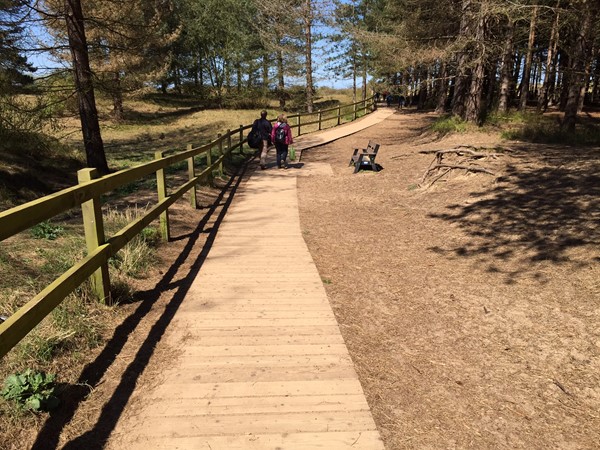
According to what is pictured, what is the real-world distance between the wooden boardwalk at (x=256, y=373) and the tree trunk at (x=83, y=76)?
8.07 m

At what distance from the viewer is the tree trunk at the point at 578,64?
12398 millimetres

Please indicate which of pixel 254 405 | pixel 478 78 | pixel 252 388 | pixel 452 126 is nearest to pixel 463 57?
pixel 478 78

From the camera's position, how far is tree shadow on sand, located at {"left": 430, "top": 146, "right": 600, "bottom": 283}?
5.41m

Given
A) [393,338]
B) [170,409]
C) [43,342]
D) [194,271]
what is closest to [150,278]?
[194,271]

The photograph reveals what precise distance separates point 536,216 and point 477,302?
2.92 meters

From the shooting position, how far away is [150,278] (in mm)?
5012

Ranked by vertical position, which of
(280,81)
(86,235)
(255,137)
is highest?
(280,81)

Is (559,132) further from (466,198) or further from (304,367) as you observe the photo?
(304,367)

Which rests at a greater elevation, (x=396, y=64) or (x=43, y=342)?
(x=396, y=64)

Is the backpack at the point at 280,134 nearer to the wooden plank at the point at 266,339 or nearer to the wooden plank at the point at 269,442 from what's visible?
the wooden plank at the point at 266,339

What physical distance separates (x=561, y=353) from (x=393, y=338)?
1439 mm

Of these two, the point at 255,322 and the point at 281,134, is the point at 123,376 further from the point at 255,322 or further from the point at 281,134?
the point at 281,134

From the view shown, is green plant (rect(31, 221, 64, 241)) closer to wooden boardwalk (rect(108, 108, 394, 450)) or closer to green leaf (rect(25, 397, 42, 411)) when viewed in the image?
wooden boardwalk (rect(108, 108, 394, 450))

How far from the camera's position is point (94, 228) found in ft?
12.5
